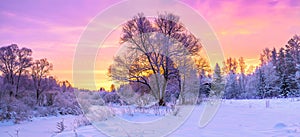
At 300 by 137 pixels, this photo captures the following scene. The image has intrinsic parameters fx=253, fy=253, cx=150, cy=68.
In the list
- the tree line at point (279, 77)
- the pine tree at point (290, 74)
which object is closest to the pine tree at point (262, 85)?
the tree line at point (279, 77)

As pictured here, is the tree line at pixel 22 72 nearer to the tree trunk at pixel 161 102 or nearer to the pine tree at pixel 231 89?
the tree trunk at pixel 161 102

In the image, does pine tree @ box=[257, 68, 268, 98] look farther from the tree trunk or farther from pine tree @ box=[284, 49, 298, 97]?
the tree trunk

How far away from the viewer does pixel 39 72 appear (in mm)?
36594

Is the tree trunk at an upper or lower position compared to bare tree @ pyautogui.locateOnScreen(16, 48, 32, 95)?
lower

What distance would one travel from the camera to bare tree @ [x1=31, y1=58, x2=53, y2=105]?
35.9 meters

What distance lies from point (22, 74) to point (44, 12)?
25730mm

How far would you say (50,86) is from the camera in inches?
1479

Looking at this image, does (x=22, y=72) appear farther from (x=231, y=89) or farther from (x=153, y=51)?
(x=231, y=89)

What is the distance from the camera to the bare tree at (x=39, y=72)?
3591 cm

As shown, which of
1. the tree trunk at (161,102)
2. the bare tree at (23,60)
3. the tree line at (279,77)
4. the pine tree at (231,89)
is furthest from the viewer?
the pine tree at (231,89)

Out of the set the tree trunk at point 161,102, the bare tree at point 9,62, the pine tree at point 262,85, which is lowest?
the tree trunk at point 161,102

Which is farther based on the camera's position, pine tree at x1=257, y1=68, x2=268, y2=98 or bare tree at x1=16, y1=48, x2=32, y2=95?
pine tree at x1=257, y1=68, x2=268, y2=98

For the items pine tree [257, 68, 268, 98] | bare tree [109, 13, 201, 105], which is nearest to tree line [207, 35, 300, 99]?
pine tree [257, 68, 268, 98]

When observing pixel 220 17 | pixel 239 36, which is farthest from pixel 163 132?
pixel 239 36
